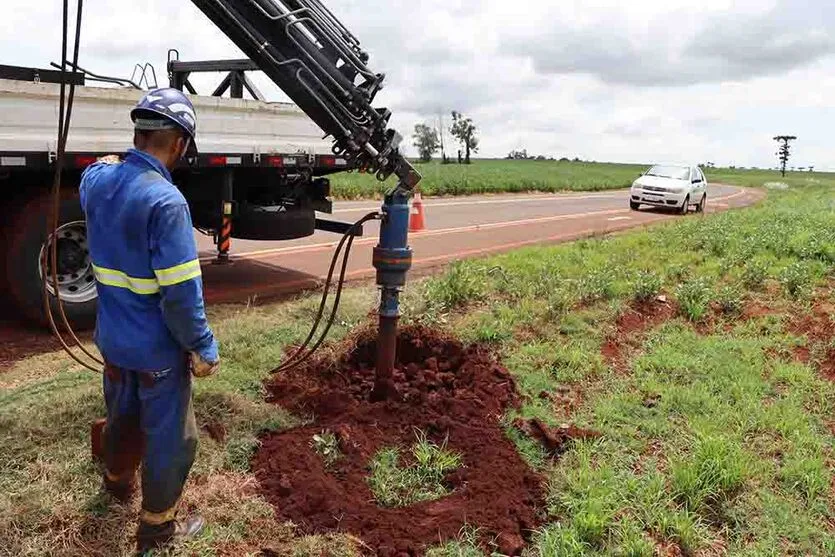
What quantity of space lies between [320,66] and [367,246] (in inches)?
256

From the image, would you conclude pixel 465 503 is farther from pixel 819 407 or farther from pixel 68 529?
pixel 819 407

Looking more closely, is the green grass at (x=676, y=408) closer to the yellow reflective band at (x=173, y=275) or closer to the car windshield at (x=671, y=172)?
the yellow reflective band at (x=173, y=275)

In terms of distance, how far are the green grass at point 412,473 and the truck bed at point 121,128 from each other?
3758 mm

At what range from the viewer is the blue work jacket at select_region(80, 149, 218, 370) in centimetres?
283

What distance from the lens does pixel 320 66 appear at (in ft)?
15.0

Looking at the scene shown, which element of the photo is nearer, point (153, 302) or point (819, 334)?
point (153, 302)

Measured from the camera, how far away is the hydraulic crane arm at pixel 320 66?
4555 millimetres

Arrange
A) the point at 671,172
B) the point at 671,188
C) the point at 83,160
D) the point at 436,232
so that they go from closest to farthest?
1. the point at 83,160
2. the point at 436,232
3. the point at 671,188
4. the point at 671,172

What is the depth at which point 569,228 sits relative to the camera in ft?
53.2

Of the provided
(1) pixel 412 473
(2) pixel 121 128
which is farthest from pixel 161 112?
(2) pixel 121 128

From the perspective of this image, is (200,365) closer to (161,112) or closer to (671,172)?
(161,112)

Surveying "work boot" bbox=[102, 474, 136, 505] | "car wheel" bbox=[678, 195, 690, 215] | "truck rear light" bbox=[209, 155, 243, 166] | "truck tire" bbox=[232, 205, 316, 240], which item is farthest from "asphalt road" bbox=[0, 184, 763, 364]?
"work boot" bbox=[102, 474, 136, 505]

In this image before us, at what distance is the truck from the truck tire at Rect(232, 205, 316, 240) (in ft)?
0.03

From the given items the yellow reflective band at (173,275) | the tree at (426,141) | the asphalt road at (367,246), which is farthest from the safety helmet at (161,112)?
the tree at (426,141)
